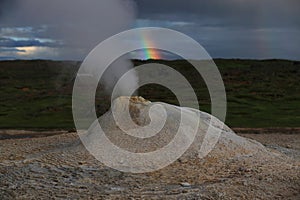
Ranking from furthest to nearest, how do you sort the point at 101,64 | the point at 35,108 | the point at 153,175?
the point at 35,108 → the point at 101,64 → the point at 153,175

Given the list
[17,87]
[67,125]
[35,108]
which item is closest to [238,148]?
[67,125]

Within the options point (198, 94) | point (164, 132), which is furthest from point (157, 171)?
point (198, 94)

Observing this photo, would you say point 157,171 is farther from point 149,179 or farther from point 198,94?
point 198,94

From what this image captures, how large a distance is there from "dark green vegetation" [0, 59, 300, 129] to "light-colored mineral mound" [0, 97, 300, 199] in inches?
328

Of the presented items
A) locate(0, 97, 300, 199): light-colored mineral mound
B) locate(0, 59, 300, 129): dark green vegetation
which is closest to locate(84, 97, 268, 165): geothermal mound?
locate(0, 97, 300, 199): light-colored mineral mound

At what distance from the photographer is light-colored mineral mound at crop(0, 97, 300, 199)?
8664 mm

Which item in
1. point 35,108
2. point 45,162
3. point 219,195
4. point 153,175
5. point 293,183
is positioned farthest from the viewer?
point 35,108

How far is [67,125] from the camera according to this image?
22.9 metres

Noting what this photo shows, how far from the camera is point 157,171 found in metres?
9.91

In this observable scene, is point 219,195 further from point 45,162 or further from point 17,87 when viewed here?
point 17,87

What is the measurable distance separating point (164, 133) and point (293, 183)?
323 centimetres

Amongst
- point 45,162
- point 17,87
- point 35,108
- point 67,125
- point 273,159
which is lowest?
point 17,87

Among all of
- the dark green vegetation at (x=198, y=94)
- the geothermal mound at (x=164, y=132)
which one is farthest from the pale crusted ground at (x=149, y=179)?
the dark green vegetation at (x=198, y=94)

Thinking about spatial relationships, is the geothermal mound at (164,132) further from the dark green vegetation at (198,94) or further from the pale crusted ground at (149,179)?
the dark green vegetation at (198,94)
